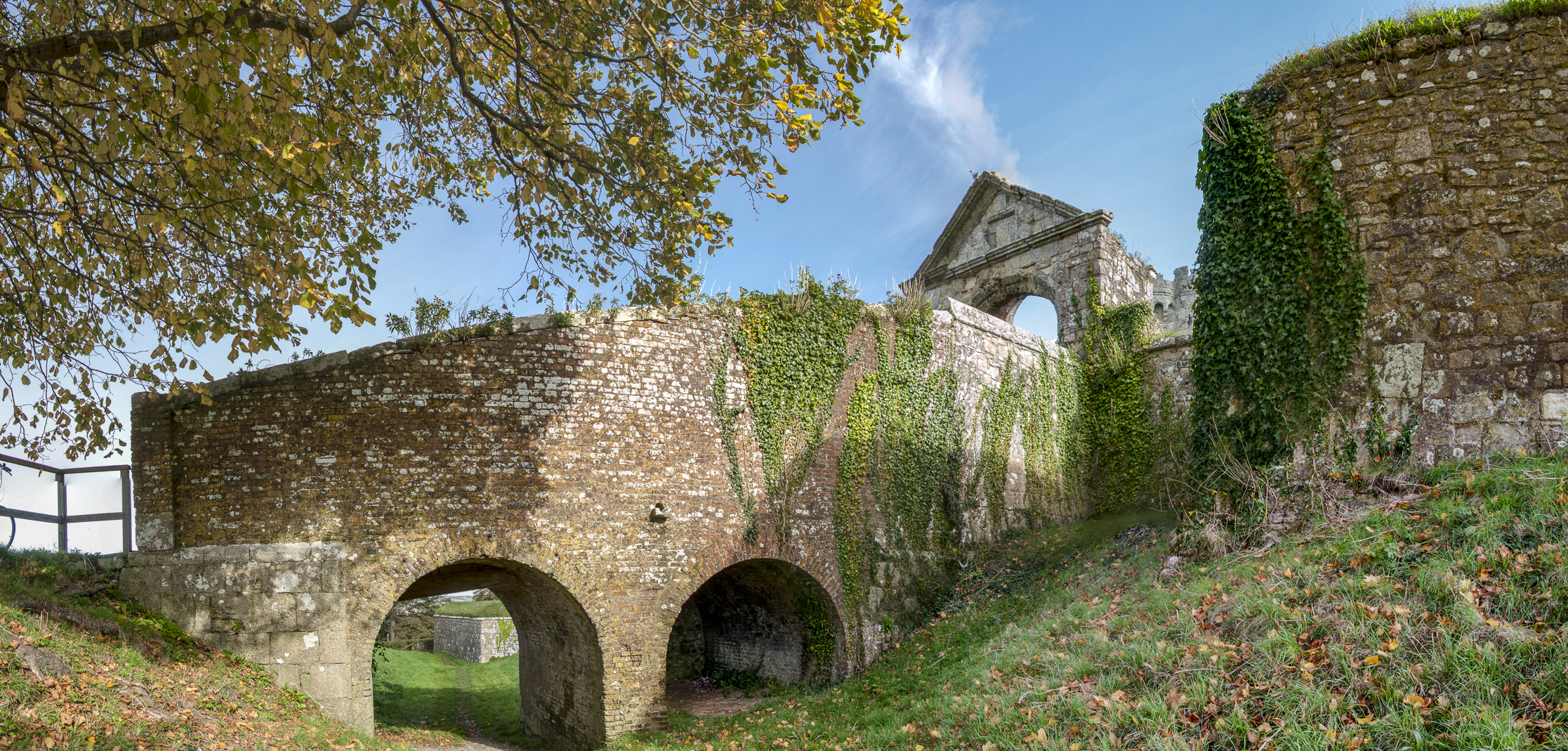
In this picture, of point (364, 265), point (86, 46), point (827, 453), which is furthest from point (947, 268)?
point (86, 46)

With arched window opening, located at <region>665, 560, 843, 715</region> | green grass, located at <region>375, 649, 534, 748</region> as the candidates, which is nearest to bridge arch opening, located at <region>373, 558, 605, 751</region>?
green grass, located at <region>375, 649, 534, 748</region>

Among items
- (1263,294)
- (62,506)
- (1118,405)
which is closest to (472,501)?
(62,506)

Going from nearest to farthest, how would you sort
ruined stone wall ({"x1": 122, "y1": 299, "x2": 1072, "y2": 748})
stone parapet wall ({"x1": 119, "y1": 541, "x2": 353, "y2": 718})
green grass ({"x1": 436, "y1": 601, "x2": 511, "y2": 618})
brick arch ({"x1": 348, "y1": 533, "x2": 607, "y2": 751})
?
stone parapet wall ({"x1": 119, "y1": 541, "x2": 353, "y2": 718}), ruined stone wall ({"x1": 122, "y1": 299, "x2": 1072, "y2": 748}), brick arch ({"x1": 348, "y1": 533, "x2": 607, "y2": 751}), green grass ({"x1": 436, "y1": 601, "x2": 511, "y2": 618})

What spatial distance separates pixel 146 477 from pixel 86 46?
19.6ft

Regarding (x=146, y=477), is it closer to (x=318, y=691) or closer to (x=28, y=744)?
(x=318, y=691)

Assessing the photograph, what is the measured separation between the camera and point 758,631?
46.7ft

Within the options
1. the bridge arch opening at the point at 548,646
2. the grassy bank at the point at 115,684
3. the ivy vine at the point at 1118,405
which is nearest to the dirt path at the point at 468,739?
the bridge arch opening at the point at 548,646

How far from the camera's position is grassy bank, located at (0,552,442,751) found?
251 inches

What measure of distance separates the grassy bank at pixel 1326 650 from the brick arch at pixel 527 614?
3.18m

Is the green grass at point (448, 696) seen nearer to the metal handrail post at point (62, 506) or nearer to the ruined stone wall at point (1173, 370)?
the metal handrail post at point (62, 506)

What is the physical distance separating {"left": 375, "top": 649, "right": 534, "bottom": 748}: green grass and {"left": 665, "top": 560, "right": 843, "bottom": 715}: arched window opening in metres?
3.09

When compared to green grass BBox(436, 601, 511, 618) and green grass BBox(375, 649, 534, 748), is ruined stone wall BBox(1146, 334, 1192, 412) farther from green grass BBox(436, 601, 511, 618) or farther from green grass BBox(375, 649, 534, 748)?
green grass BBox(436, 601, 511, 618)

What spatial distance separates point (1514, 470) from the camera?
6.81 meters

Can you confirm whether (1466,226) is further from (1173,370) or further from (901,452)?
(1173,370)
